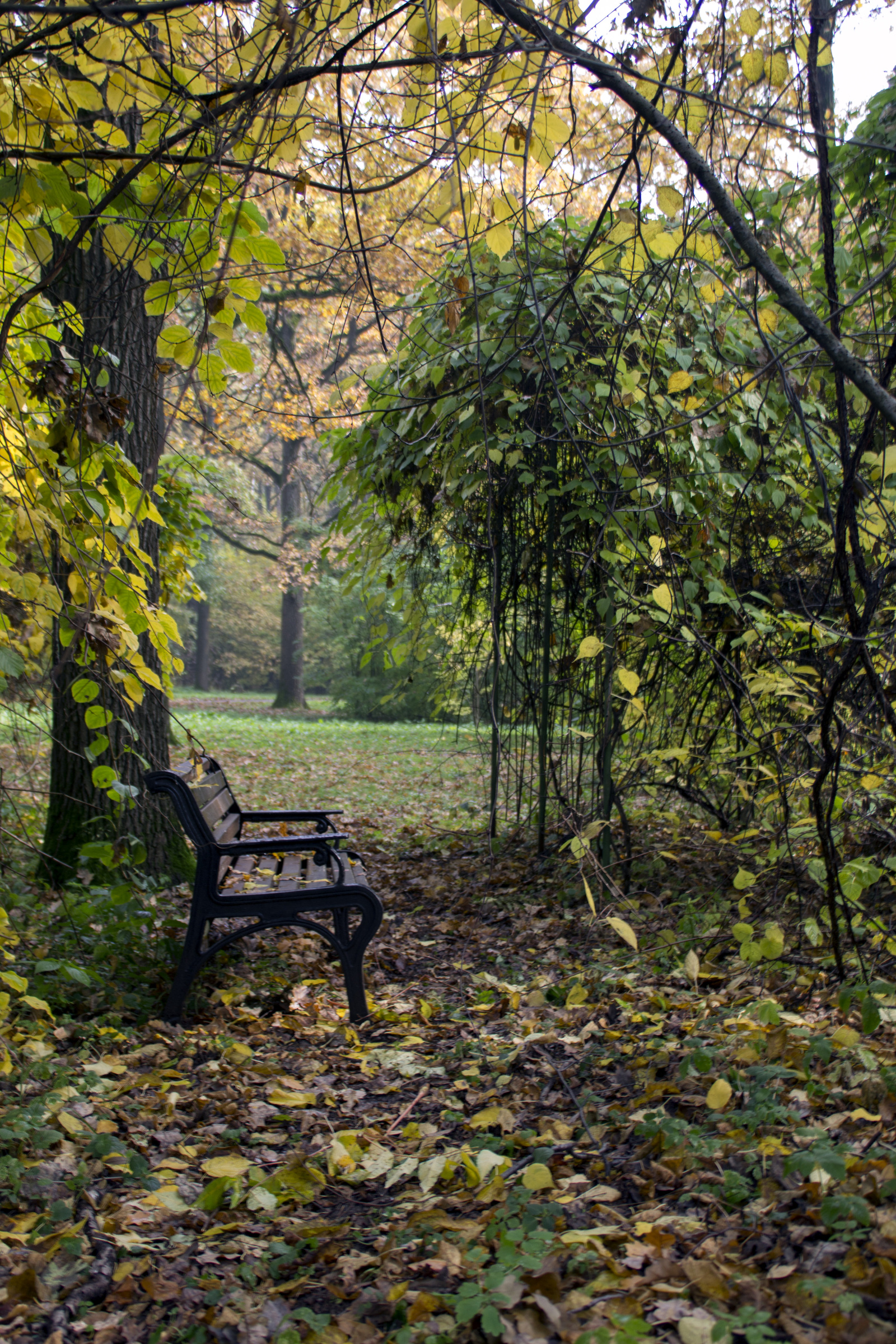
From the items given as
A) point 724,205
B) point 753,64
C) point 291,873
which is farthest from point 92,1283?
point 753,64

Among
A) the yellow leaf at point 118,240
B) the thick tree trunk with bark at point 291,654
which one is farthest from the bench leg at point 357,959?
the thick tree trunk with bark at point 291,654

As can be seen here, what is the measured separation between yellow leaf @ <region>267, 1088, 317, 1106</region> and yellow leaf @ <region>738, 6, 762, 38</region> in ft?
10.3

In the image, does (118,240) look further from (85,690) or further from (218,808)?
(218,808)

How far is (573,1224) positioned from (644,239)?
2.34m

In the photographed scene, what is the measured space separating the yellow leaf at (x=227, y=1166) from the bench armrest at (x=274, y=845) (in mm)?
1095

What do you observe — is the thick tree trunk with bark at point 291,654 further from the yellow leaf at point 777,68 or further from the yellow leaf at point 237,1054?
the yellow leaf at point 777,68

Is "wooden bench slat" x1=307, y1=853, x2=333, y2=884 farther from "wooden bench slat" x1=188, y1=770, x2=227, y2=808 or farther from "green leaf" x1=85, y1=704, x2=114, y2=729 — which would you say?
"green leaf" x1=85, y1=704, x2=114, y2=729

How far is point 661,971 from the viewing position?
3510 mm

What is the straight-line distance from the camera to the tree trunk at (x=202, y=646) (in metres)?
31.5

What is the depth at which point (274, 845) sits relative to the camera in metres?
3.38

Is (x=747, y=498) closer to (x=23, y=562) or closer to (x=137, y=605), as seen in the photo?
(x=137, y=605)

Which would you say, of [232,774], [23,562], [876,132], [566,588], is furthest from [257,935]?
[232,774]

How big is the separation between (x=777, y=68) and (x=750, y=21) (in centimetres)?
16

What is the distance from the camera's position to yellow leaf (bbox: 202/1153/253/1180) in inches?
89.0
